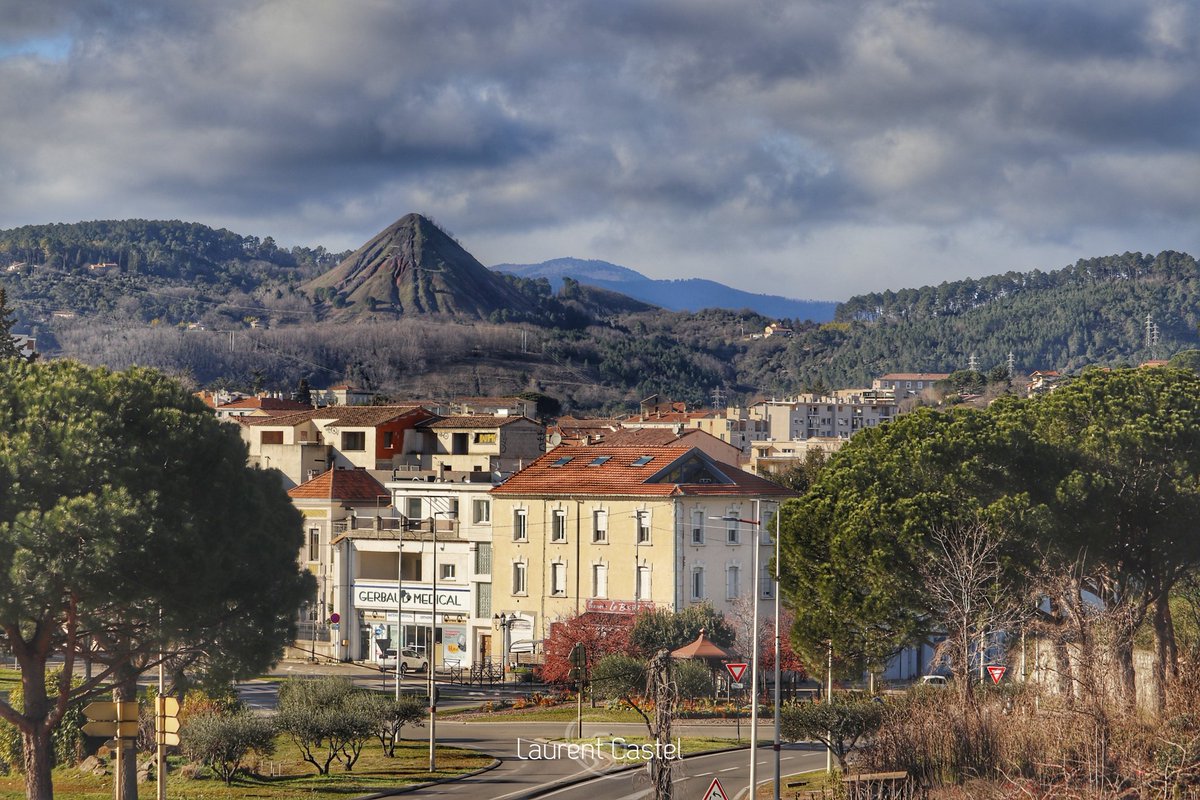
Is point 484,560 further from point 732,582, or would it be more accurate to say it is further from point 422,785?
point 422,785

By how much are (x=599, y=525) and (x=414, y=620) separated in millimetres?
11187

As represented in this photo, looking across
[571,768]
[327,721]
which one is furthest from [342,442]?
[571,768]

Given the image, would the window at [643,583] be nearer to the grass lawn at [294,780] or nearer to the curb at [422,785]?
the grass lawn at [294,780]

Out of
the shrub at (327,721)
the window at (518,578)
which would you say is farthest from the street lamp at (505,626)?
the shrub at (327,721)

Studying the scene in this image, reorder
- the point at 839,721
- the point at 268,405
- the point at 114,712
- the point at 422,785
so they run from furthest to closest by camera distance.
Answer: the point at 268,405 < the point at 422,785 < the point at 839,721 < the point at 114,712

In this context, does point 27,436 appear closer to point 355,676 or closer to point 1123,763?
point 1123,763

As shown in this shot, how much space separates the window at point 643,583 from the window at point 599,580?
5.74 ft

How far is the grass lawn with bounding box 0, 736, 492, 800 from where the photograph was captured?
138 ft

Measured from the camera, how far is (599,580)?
71562 mm

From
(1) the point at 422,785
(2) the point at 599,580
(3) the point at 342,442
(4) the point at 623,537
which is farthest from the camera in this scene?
(3) the point at 342,442

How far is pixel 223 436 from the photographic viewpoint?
146 ft

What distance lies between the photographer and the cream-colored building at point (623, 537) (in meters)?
69.8

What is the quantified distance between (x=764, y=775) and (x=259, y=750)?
14.4 m

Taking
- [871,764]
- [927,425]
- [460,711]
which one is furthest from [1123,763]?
[460,711]
